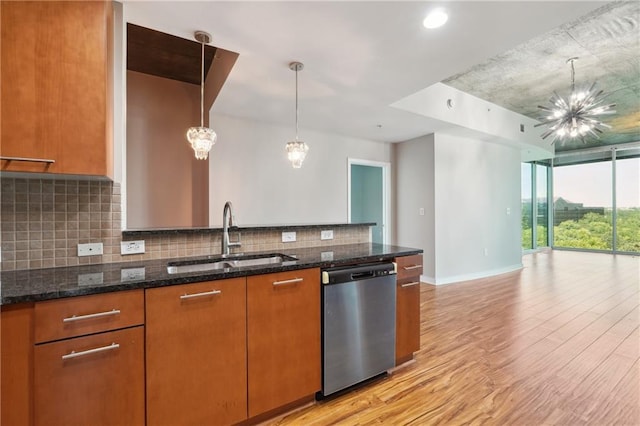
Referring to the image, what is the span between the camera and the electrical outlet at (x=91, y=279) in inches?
51.0

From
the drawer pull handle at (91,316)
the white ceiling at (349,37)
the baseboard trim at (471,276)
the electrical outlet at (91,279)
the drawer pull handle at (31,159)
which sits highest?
the white ceiling at (349,37)

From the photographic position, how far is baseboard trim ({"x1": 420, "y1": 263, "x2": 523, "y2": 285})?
15.9 feet

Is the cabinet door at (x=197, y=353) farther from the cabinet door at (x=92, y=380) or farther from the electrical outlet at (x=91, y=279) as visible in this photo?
the electrical outlet at (x=91, y=279)

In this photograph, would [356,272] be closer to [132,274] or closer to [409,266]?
[409,266]

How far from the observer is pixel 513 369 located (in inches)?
89.3

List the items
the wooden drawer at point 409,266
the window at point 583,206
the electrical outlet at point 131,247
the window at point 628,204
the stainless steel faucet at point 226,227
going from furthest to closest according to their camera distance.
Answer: the window at point 583,206
the window at point 628,204
the wooden drawer at point 409,266
the stainless steel faucet at point 226,227
the electrical outlet at point 131,247

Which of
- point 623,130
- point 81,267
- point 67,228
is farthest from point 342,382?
point 623,130

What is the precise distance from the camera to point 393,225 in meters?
5.52

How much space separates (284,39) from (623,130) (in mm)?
8548

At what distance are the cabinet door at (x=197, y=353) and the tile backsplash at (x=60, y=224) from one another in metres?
0.61

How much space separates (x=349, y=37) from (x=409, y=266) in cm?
179

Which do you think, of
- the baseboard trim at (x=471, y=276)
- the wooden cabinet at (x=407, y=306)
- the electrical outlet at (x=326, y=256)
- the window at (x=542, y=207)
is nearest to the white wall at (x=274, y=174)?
the baseboard trim at (x=471, y=276)

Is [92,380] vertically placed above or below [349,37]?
below

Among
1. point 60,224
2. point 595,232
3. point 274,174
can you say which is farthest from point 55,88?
point 595,232
